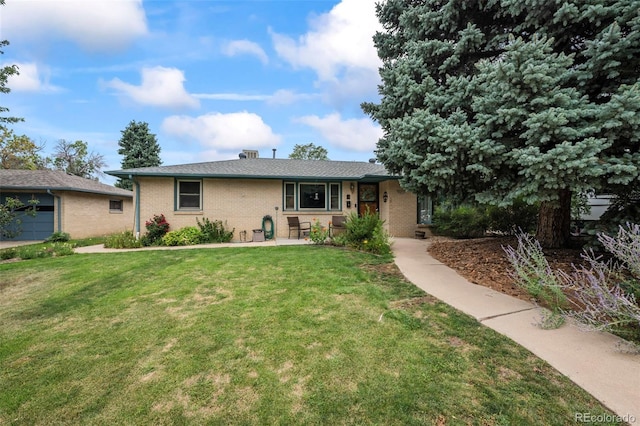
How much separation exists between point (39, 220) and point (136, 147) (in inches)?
528

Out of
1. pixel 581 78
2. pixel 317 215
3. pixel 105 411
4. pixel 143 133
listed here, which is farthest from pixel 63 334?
pixel 143 133

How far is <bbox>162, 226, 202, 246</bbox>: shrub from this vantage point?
32.1ft

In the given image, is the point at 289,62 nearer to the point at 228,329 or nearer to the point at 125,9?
the point at 125,9

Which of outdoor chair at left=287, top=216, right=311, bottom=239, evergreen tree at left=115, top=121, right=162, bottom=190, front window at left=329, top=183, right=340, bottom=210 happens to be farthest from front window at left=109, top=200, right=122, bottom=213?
front window at left=329, top=183, right=340, bottom=210

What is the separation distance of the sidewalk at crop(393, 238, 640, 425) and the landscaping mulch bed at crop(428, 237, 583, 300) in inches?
13.2

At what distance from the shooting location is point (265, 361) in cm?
248

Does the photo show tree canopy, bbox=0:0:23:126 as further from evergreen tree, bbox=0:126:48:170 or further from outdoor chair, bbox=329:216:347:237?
evergreen tree, bbox=0:126:48:170

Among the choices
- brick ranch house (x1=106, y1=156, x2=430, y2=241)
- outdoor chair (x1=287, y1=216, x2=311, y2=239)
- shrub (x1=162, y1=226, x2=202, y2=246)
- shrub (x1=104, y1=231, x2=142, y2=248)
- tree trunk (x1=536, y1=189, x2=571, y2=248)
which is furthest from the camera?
outdoor chair (x1=287, y1=216, x2=311, y2=239)

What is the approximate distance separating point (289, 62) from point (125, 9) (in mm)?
6062

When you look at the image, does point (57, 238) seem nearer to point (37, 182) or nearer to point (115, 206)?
point (37, 182)

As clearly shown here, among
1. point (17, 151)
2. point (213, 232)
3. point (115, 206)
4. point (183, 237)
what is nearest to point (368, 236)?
point (213, 232)

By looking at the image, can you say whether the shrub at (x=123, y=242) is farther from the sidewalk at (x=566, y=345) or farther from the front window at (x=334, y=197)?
the sidewalk at (x=566, y=345)

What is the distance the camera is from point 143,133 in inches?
977

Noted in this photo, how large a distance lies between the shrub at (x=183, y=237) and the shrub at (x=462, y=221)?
29.8 feet
